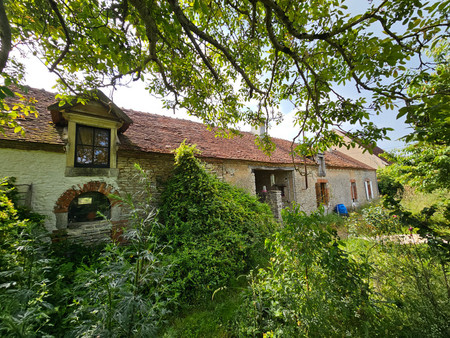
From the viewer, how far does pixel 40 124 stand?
473cm

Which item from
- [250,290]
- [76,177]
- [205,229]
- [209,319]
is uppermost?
[76,177]

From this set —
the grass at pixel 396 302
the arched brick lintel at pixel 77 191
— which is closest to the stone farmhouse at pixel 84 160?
the arched brick lintel at pixel 77 191

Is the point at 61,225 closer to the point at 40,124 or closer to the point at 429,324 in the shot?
the point at 40,124

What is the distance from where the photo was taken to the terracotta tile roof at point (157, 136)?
453 cm

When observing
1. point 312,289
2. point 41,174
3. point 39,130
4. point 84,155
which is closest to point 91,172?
point 84,155

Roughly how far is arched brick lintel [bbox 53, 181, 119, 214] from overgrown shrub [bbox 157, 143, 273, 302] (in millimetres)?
1607

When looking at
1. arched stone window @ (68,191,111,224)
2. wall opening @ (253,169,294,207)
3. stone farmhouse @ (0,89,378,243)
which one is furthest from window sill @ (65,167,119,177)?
wall opening @ (253,169,294,207)

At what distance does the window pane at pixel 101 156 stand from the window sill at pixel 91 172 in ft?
0.80

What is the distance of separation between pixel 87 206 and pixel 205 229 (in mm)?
3515

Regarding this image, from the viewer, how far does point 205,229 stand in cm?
441

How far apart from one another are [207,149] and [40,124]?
5.20 metres

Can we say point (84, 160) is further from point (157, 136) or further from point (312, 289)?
point (312, 289)

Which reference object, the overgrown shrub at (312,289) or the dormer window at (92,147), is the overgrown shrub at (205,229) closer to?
the overgrown shrub at (312,289)

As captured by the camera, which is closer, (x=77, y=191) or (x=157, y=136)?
(x=77, y=191)
